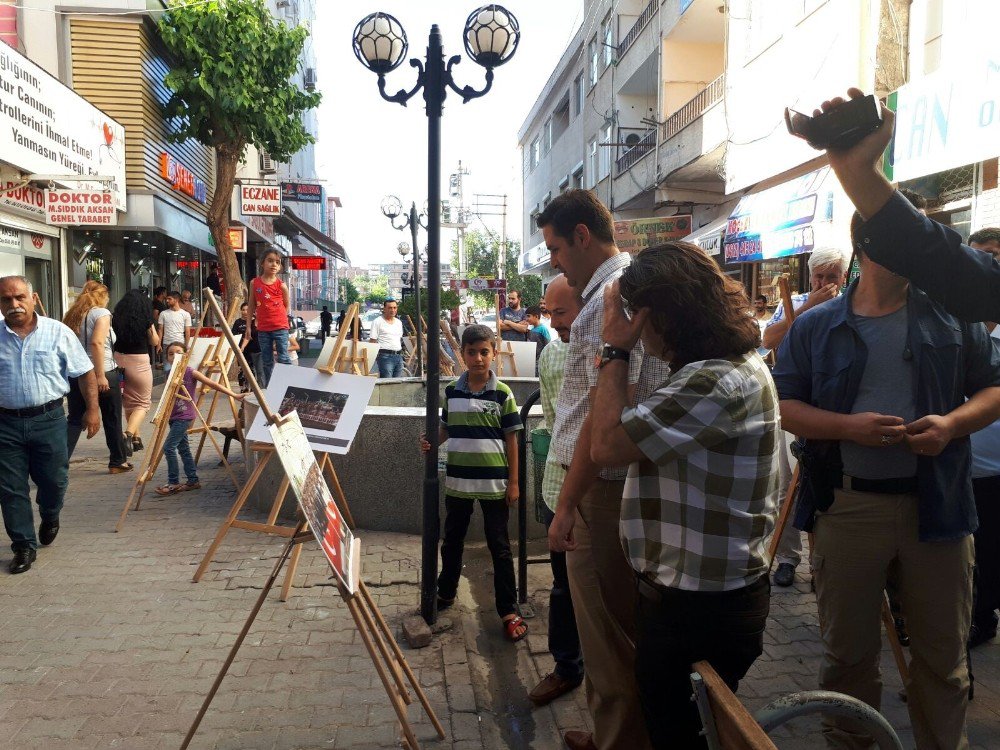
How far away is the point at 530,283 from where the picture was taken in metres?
52.8

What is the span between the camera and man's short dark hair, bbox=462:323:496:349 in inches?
176

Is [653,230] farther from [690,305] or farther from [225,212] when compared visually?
[690,305]

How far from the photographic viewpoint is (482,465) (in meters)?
4.34

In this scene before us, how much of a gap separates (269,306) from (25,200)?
621cm

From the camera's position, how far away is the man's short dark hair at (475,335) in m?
4.46

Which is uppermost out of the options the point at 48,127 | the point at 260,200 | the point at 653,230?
the point at 260,200

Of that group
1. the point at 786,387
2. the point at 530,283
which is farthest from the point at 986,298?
the point at 530,283

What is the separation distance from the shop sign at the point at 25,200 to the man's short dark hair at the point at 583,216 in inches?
442

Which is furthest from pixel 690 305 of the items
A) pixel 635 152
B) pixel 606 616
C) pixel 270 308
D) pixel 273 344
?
pixel 635 152

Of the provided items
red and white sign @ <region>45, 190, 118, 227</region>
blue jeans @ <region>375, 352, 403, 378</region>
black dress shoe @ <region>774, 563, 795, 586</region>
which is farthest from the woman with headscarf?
black dress shoe @ <region>774, 563, 795, 586</region>

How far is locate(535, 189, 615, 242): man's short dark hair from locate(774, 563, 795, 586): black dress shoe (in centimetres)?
293

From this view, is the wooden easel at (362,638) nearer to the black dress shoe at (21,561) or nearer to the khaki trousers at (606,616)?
the khaki trousers at (606,616)

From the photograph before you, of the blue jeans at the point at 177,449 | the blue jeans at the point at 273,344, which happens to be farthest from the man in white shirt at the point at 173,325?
the blue jeans at the point at 177,449

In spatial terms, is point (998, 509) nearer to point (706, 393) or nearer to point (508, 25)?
point (706, 393)
